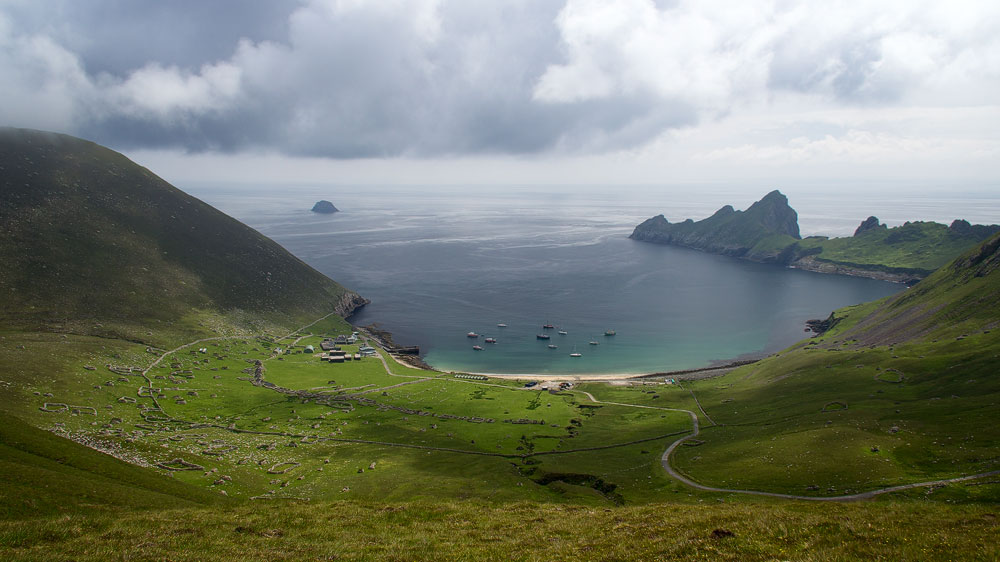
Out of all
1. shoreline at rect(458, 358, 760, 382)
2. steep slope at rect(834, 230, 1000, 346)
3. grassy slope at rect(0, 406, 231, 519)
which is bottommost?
shoreline at rect(458, 358, 760, 382)

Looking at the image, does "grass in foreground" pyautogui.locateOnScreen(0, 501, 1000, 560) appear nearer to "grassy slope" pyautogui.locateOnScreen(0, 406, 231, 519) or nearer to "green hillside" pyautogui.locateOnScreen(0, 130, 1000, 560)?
"green hillside" pyautogui.locateOnScreen(0, 130, 1000, 560)

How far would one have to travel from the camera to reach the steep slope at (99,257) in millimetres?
135500

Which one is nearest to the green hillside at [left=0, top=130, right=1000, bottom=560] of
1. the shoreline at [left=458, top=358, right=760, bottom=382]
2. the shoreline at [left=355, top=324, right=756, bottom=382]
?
the shoreline at [left=458, top=358, right=760, bottom=382]

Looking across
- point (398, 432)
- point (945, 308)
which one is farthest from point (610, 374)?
point (945, 308)

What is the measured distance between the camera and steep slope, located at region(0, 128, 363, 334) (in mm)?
135500

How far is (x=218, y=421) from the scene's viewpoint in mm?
91562

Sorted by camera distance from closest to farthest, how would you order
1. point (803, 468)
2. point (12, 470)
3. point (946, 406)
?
point (12, 470) < point (803, 468) < point (946, 406)

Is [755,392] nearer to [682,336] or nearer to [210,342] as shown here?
[682,336]

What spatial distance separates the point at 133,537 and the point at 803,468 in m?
67.5

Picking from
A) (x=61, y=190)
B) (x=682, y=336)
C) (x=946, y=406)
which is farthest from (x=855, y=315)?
(x=61, y=190)

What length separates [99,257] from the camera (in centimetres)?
15638

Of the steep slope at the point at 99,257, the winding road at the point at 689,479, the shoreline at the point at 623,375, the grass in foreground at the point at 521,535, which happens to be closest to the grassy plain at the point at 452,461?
the grass in foreground at the point at 521,535

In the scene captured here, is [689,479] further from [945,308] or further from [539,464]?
[945,308]

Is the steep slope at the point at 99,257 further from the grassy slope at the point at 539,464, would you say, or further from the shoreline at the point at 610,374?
the shoreline at the point at 610,374
